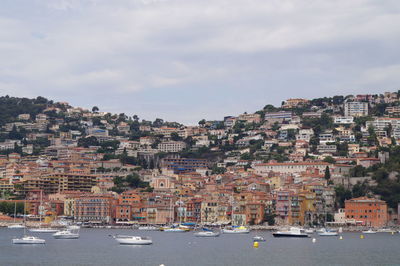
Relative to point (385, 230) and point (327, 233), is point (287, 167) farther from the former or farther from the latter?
point (327, 233)

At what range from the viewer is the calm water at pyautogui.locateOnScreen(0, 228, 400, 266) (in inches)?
2183

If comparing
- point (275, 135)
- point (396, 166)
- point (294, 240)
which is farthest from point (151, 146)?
point (294, 240)

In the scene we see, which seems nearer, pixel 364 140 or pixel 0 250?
pixel 0 250

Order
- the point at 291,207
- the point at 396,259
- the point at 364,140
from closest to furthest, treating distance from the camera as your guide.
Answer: the point at 396,259, the point at 291,207, the point at 364,140

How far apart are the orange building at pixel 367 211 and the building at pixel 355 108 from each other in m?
61.3

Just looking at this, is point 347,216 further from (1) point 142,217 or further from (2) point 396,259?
(2) point 396,259

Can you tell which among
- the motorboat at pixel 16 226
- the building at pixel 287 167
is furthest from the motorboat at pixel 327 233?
the motorboat at pixel 16 226

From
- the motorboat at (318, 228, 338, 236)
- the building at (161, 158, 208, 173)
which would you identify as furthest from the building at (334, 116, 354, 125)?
the motorboat at (318, 228, 338, 236)

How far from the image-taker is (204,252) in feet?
209

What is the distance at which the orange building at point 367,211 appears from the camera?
102 metres

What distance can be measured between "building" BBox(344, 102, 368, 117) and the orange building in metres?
61.3

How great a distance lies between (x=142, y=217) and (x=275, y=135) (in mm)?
50841

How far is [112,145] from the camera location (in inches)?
6427

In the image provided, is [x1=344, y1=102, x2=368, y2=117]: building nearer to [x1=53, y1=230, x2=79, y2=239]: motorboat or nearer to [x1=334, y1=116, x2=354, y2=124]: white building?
[x1=334, y1=116, x2=354, y2=124]: white building
